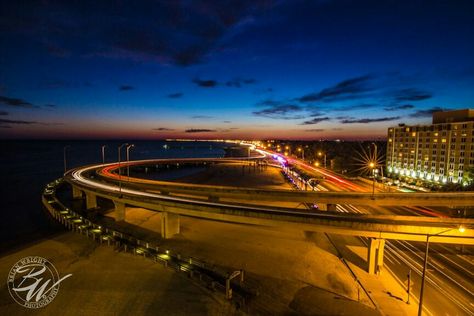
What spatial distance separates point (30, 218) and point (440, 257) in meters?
71.8

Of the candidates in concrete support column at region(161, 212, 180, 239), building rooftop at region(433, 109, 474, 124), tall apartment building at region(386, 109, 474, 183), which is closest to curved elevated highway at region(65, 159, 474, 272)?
concrete support column at region(161, 212, 180, 239)

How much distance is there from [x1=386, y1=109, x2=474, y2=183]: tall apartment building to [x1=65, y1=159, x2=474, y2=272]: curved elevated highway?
40239 millimetres

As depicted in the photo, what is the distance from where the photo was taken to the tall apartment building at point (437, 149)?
66.8m

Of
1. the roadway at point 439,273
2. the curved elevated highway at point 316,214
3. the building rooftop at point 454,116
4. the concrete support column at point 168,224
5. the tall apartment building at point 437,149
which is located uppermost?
the building rooftop at point 454,116

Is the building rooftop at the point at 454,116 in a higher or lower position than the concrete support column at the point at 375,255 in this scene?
higher

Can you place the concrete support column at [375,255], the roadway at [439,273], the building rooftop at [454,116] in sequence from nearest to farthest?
the roadway at [439,273] < the concrete support column at [375,255] < the building rooftop at [454,116]

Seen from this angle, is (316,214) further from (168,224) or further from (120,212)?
(120,212)

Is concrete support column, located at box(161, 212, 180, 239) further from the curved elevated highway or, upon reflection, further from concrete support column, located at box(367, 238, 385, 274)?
concrete support column, located at box(367, 238, 385, 274)

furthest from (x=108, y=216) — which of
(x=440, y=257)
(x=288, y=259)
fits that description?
(x=440, y=257)

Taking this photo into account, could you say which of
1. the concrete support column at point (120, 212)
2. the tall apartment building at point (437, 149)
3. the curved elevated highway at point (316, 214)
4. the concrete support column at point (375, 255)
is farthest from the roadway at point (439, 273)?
the tall apartment building at point (437, 149)

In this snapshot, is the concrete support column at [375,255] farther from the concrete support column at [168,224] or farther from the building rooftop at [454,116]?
the building rooftop at [454,116]

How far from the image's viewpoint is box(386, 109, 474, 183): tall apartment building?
66.8 metres

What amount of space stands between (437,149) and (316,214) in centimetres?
6858

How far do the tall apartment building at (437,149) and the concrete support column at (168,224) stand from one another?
7400 cm
